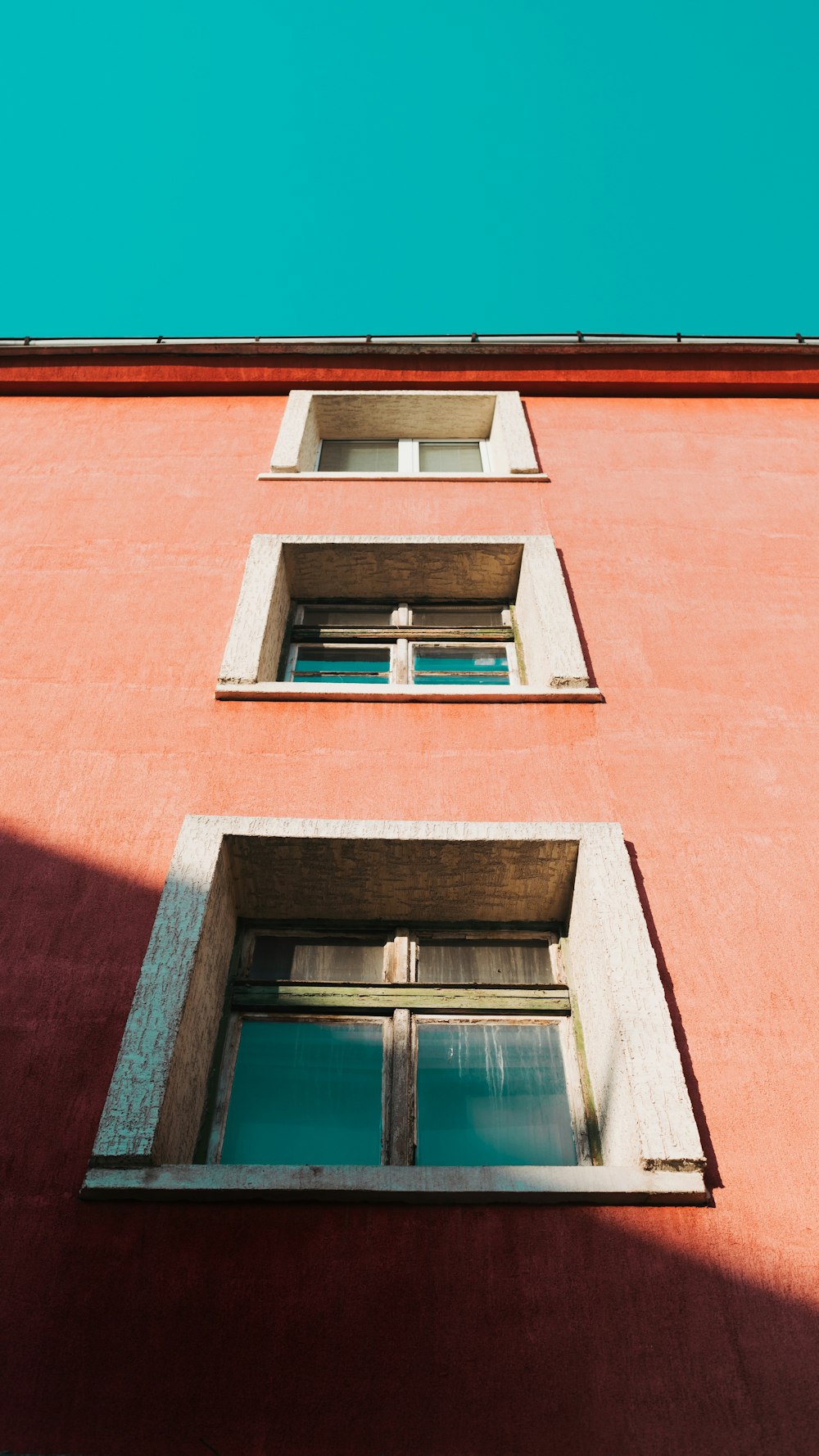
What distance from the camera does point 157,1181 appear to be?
390 centimetres

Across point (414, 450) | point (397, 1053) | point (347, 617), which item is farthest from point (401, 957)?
point (414, 450)

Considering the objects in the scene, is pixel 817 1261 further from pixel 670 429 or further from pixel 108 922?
pixel 670 429

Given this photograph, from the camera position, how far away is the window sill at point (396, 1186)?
3.87 metres

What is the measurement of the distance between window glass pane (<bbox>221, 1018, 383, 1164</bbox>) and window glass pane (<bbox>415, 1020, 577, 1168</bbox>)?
236 mm

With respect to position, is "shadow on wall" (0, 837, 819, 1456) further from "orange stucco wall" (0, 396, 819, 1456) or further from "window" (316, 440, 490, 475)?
"window" (316, 440, 490, 475)

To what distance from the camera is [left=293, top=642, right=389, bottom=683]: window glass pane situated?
24.3ft

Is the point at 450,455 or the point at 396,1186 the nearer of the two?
the point at 396,1186

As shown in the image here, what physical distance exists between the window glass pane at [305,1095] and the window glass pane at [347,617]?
3.55 m

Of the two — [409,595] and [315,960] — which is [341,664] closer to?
[409,595]

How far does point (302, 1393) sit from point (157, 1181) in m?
0.89

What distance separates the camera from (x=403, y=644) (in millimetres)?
7602

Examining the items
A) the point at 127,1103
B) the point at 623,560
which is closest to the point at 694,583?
the point at 623,560

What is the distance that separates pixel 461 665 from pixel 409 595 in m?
0.82

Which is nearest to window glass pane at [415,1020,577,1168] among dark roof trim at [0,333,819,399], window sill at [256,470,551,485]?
window sill at [256,470,551,485]
